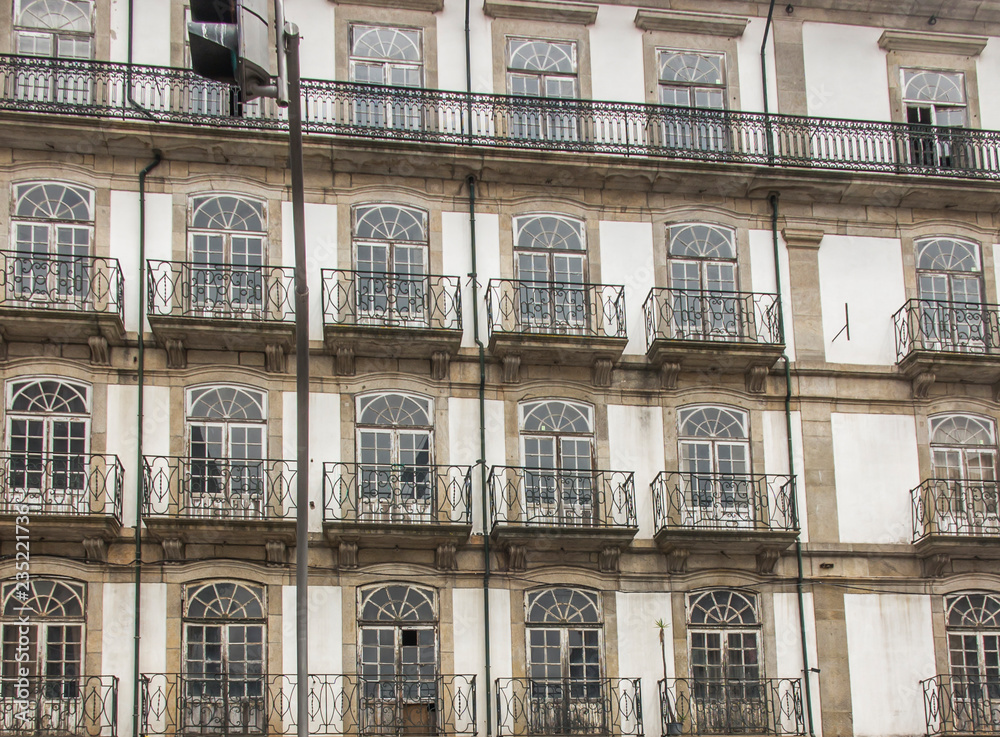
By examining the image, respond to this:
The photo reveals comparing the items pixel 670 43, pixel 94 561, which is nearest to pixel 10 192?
pixel 94 561

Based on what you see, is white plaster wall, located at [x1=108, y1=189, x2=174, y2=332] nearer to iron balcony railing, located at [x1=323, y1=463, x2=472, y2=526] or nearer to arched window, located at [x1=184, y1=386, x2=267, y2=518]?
arched window, located at [x1=184, y1=386, x2=267, y2=518]

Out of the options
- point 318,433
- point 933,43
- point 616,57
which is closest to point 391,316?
point 318,433

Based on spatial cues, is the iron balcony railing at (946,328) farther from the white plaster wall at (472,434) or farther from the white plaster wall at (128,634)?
the white plaster wall at (128,634)

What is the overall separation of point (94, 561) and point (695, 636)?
32.1 feet

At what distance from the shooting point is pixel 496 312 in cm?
2614

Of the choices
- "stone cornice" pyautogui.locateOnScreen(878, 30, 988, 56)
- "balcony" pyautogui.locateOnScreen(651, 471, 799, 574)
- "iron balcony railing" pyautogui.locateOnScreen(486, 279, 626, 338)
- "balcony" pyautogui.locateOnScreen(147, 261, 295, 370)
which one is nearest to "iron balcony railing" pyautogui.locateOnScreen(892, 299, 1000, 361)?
"balcony" pyautogui.locateOnScreen(651, 471, 799, 574)

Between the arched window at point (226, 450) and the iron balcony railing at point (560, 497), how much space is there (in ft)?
12.7

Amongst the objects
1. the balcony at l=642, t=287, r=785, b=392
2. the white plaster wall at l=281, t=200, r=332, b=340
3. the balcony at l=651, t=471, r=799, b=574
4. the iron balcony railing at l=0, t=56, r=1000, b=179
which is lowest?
the balcony at l=651, t=471, r=799, b=574

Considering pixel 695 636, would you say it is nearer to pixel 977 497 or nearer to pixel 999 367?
pixel 977 497

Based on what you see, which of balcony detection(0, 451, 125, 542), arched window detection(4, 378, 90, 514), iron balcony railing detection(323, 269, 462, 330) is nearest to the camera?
balcony detection(0, 451, 125, 542)

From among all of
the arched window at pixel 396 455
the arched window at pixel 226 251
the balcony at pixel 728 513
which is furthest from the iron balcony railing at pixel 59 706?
the balcony at pixel 728 513

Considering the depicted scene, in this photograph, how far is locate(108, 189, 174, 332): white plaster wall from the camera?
2527 cm

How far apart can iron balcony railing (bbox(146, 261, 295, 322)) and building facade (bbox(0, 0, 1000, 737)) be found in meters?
0.07

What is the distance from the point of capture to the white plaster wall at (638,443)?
2583 cm
